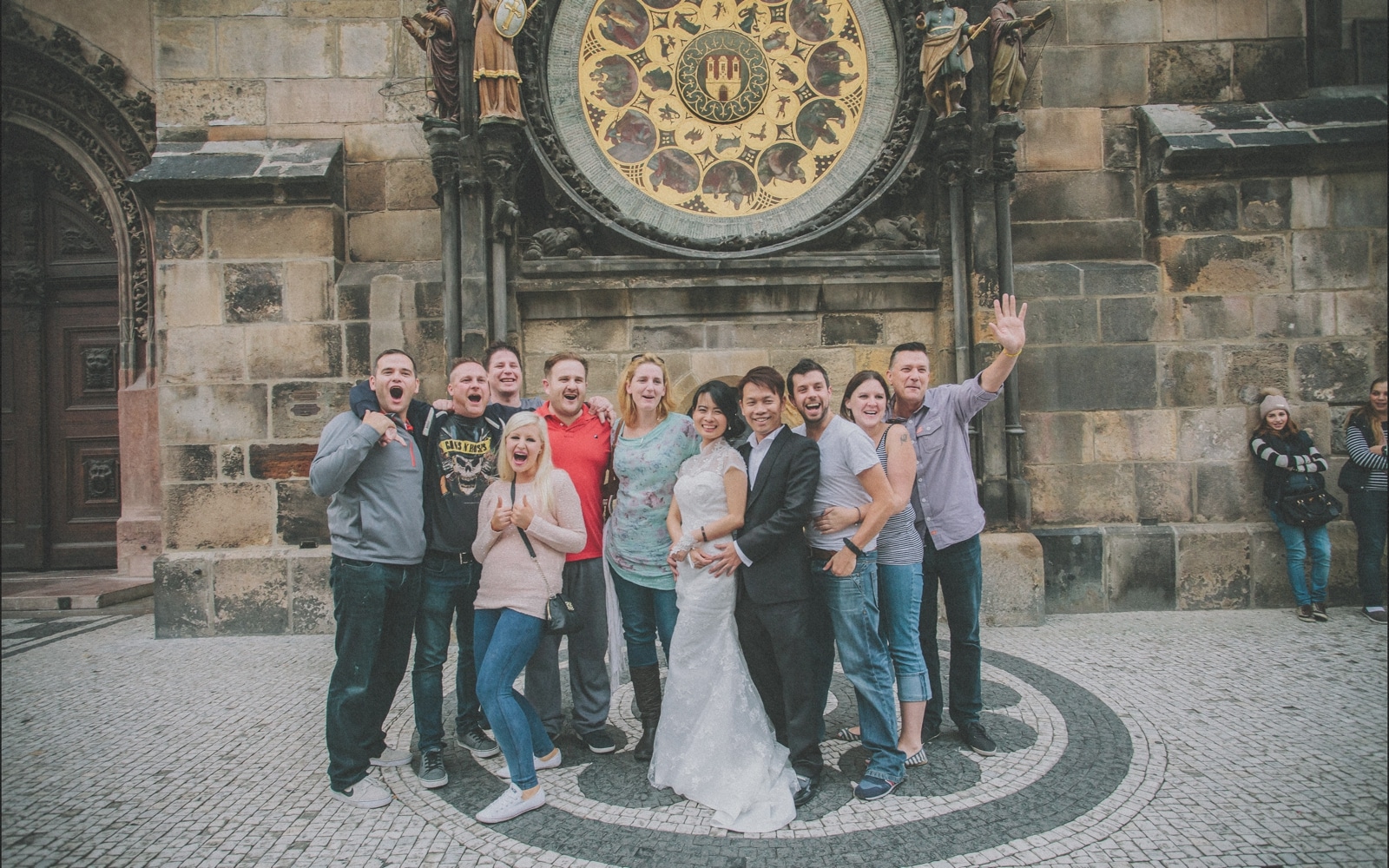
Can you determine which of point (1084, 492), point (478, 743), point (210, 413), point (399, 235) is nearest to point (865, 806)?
point (478, 743)

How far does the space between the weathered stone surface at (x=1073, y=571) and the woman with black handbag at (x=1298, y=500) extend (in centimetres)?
131

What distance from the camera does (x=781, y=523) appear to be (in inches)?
123

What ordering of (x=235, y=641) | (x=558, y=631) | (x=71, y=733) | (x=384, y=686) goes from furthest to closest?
1. (x=235, y=641)
2. (x=71, y=733)
3. (x=384, y=686)
4. (x=558, y=631)

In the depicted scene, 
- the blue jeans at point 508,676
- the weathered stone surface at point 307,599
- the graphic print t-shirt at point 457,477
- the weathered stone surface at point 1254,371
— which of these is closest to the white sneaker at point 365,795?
the blue jeans at point 508,676

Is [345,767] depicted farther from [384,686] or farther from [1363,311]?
[1363,311]

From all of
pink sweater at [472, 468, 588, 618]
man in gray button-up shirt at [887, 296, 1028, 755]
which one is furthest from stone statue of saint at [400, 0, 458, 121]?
man in gray button-up shirt at [887, 296, 1028, 755]

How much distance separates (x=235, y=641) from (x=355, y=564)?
3.34 m

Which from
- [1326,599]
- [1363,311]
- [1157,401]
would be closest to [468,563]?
[1157,401]

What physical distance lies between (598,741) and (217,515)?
13.8 feet

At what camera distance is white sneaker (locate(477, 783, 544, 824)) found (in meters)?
2.97

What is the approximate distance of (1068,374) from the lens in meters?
6.20

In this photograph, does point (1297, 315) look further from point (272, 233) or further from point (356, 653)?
point (272, 233)

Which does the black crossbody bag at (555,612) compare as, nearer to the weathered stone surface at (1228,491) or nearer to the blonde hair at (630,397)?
the blonde hair at (630,397)

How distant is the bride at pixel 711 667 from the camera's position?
10.2 ft
